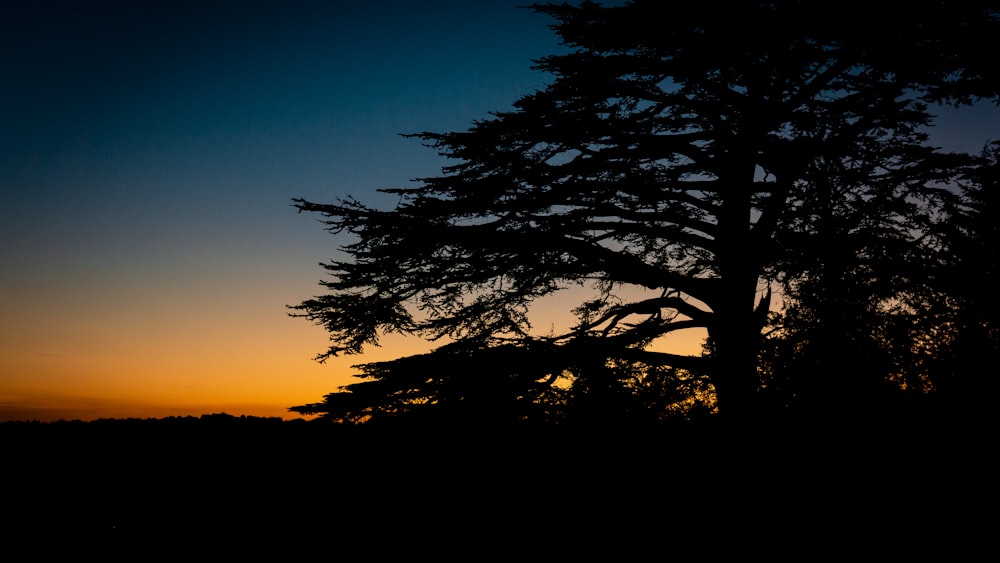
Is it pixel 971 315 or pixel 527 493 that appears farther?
pixel 527 493

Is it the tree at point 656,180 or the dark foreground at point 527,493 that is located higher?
the tree at point 656,180

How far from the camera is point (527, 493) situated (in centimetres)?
789

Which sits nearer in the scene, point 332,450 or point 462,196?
point 332,450

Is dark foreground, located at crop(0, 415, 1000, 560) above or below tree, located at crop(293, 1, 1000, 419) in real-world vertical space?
below

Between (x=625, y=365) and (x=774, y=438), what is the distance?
249 cm

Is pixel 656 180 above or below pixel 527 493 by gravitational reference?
above

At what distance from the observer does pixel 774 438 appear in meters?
7.57

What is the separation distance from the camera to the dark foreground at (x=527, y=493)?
679 centimetres

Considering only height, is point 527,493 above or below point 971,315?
below

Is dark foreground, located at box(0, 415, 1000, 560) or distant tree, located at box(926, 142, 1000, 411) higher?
distant tree, located at box(926, 142, 1000, 411)

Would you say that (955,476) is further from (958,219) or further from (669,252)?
(669,252)

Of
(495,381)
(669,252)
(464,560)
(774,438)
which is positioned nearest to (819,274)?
(774,438)

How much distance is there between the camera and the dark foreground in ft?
22.3

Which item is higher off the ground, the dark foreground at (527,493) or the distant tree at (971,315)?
the distant tree at (971,315)
